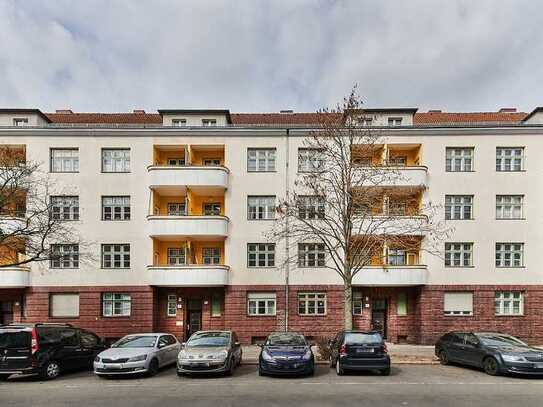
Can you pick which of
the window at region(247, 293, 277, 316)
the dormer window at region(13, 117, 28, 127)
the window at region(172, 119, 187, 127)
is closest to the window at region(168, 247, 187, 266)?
the window at region(247, 293, 277, 316)

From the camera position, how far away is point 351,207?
18531mm

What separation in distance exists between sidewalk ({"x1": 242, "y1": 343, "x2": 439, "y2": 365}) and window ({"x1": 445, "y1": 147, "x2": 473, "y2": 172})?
943 centimetres

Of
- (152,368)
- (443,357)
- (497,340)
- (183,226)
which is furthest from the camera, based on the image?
(183,226)

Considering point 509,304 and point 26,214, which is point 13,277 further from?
point 509,304

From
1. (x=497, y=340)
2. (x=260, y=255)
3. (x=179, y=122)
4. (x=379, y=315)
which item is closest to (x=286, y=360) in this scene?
(x=497, y=340)

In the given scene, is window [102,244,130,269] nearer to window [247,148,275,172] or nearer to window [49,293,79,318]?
window [49,293,79,318]

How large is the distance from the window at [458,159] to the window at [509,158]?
1.44 m

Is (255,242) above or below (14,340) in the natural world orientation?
above

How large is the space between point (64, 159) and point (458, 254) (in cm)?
2158

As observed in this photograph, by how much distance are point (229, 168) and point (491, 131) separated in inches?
555

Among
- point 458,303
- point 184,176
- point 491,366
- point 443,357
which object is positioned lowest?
point 443,357

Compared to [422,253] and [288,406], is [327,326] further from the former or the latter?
[288,406]

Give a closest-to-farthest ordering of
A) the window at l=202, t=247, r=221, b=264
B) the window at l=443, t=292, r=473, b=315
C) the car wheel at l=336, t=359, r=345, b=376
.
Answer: the car wheel at l=336, t=359, r=345, b=376 < the window at l=443, t=292, r=473, b=315 < the window at l=202, t=247, r=221, b=264

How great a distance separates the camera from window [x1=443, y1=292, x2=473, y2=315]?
2281cm
